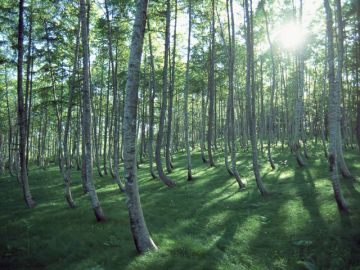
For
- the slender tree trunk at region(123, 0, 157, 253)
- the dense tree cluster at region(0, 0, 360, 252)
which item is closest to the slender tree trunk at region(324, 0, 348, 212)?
the dense tree cluster at region(0, 0, 360, 252)

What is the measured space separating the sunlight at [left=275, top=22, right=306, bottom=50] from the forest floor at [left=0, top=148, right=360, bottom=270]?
10377mm

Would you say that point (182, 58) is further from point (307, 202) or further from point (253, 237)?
point (253, 237)

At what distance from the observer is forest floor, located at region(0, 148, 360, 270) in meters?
7.16

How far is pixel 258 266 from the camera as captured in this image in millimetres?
7000

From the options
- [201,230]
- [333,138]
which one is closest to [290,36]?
[333,138]

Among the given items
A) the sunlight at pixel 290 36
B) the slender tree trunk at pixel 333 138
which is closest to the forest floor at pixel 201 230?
the slender tree trunk at pixel 333 138

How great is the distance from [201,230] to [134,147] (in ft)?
14.8

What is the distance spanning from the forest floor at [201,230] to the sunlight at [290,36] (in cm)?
1038

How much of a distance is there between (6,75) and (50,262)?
83.4 ft

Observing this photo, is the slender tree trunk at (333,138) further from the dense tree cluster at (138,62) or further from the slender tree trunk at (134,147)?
the slender tree trunk at (134,147)

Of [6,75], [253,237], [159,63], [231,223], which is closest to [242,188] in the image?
[231,223]

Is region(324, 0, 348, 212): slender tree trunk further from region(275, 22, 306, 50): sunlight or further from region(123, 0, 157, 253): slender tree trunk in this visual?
region(275, 22, 306, 50): sunlight

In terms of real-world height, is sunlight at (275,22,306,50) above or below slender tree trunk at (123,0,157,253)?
above

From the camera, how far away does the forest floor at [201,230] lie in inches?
282
